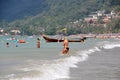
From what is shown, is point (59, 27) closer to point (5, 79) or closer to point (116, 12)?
point (116, 12)

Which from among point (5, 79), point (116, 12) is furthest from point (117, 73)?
point (116, 12)

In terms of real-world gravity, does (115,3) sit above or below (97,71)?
above

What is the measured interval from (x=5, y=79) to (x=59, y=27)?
596ft

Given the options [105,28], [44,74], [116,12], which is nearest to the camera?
[44,74]

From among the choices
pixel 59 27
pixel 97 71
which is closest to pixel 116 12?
pixel 59 27

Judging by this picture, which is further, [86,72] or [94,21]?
[94,21]

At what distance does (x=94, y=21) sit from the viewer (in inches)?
7500

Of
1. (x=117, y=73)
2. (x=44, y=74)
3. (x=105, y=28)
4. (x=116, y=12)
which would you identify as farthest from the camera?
(x=116, y=12)

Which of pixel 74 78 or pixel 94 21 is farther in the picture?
pixel 94 21

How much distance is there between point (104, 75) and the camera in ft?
63.7

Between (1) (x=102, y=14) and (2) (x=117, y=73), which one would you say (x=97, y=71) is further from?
(1) (x=102, y=14)

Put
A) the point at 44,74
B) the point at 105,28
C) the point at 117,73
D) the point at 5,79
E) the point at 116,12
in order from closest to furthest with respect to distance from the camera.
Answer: the point at 5,79 < the point at 44,74 < the point at 117,73 < the point at 105,28 < the point at 116,12

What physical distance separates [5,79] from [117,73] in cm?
601

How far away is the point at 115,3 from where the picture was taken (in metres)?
199
